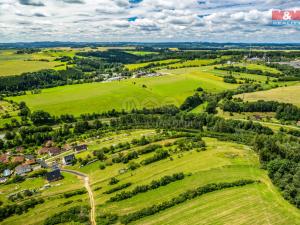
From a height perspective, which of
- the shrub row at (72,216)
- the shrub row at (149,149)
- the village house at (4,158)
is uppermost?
the shrub row at (149,149)

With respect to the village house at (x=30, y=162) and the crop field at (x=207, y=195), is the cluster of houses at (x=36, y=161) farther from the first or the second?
the crop field at (x=207, y=195)

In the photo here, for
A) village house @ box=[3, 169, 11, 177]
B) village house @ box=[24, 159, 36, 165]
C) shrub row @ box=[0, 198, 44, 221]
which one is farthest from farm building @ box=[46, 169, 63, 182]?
village house @ box=[24, 159, 36, 165]

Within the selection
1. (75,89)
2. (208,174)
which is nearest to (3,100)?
(75,89)

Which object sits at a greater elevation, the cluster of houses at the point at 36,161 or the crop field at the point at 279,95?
the crop field at the point at 279,95

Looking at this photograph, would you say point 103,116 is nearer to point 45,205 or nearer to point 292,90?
point 45,205

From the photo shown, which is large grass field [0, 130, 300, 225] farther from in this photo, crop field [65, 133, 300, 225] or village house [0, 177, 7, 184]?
village house [0, 177, 7, 184]

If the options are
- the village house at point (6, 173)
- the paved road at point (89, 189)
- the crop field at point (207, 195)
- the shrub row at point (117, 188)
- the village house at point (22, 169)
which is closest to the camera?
the crop field at point (207, 195)

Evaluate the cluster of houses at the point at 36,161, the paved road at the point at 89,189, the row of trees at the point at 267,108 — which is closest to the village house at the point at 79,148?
the cluster of houses at the point at 36,161

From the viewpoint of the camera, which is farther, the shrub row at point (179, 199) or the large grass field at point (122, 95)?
the large grass field at point (122, 95)
